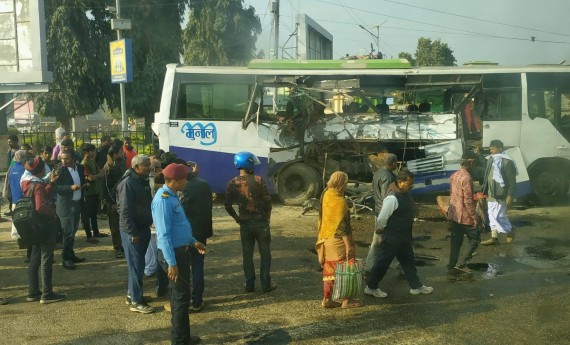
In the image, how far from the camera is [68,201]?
7656 millimetres

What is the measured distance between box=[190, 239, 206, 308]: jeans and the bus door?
329 inches

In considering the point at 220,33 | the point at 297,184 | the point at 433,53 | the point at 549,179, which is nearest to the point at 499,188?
the point at 549,179

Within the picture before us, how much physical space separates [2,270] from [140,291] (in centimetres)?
288

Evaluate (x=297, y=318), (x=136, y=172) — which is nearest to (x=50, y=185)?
(x=136, y=172)

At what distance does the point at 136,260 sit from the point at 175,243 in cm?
119

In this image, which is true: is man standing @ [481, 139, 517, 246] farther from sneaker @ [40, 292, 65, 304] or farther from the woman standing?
the woman standing

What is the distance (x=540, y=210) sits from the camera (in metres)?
12.0

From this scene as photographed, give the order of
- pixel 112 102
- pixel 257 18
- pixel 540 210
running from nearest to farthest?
pixel 540 210 → pixel 112 102 → pixel 257 18

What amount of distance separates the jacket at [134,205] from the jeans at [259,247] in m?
1.07

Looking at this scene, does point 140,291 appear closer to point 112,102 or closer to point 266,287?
point 266,287

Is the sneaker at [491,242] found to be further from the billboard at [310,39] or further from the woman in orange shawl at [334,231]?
the billboard at [310,39]

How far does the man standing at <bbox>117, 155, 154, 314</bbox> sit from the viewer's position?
570cm

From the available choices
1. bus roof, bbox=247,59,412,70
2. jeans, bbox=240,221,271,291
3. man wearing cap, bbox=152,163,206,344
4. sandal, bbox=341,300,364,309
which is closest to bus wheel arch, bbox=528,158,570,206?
bus roof, bbox=247,59,412,70

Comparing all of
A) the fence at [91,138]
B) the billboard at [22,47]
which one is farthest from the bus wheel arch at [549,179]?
the billboard at [22,47]
